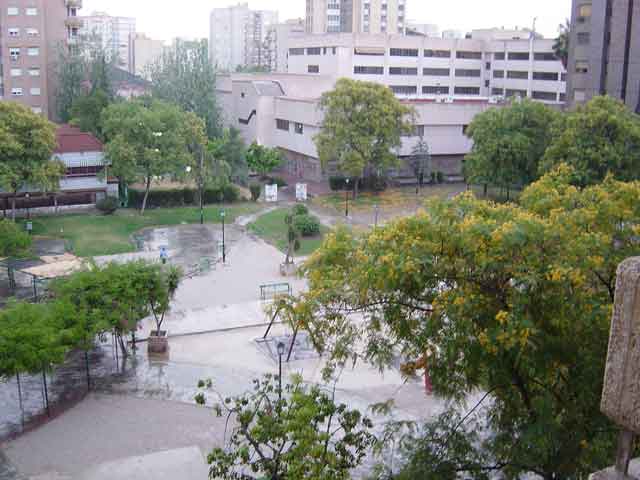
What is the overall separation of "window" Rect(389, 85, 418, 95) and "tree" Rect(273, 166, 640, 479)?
205 ft

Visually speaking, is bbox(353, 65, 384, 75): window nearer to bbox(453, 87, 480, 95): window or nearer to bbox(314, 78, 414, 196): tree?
bbox(453, 87, 480, 95): window

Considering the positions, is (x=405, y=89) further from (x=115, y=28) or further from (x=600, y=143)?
(x=115, y=28)

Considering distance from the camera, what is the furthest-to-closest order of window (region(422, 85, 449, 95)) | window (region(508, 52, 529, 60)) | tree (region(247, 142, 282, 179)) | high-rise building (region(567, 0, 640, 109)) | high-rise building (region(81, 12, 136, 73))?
high-rise building (region(81, 12, 136, 73)), window (region(422, 85, 449, 95)), window (region(508, 52, 529, 60)), tree (region(247, 142, 282, 179)), high-rise building (region(567, 0, 640, 109))

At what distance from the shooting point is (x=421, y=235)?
12.7 meters

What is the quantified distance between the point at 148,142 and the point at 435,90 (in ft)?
127

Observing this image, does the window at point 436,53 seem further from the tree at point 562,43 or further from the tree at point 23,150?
the tree at point 23,150

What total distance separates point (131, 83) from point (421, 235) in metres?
85.0

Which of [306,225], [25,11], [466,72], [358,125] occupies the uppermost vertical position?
[25,11]

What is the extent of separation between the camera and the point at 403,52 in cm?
7406

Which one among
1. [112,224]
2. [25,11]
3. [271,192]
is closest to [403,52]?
Answer: [271,192]

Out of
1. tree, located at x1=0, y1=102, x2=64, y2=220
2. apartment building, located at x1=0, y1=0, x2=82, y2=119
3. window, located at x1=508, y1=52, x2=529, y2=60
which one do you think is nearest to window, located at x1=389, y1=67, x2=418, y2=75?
window, located at x1=508, y1=52, x2=529, y2=60

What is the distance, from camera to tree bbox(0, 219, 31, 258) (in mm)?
30344

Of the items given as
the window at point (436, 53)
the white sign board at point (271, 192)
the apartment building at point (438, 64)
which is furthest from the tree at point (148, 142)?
the window at point (436, 53)

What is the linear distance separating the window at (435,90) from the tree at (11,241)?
51.8 m
